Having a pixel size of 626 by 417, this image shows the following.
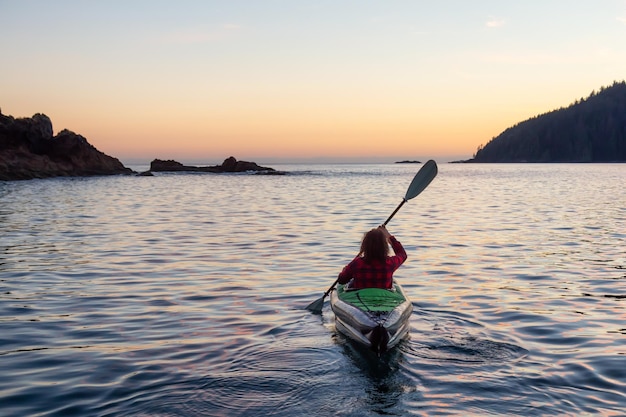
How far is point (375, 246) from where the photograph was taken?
8758mm

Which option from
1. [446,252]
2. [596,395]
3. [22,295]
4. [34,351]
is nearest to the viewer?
[596,395]

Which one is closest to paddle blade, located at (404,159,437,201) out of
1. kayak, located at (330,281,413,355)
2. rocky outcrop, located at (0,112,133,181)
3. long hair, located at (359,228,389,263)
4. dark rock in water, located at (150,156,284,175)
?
kayak, located at (330,281,413,355)

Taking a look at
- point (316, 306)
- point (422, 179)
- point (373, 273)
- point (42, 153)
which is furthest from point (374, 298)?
point (42, 153)

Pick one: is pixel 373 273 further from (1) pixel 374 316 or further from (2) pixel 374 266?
(1) pixel 374 316

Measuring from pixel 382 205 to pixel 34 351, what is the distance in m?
29.7

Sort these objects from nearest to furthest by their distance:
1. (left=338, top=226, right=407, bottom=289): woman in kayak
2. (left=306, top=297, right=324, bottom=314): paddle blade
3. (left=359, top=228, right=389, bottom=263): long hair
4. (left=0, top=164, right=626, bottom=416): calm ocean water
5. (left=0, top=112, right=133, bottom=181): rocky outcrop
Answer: (left=0, top=164, right=626, bottom=416): calm ocean water → (left=359, top=228, right=389, bottom=263): long hair → (left=338, top=226, right=407, bottom=289): woman in kayak → (left=306, top=297, right=324, bottom=314): paddle blade → (left=0, top=112, right=133, bottom=181): rocky outcrop

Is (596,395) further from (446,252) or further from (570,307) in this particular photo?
(446,252)

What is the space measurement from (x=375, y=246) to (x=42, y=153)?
8113cm

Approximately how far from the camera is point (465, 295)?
1195 centimetres

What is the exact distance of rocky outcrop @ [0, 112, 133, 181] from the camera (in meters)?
70.3

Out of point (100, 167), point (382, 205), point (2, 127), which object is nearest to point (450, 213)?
point (382, 205)

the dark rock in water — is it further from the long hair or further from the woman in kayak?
the long hair

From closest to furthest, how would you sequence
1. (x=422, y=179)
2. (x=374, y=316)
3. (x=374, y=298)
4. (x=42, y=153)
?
1. (x=374, y=316)
2. (x=374, y=298)
3. (x=422, y=179)
4. (x=42, y=153)

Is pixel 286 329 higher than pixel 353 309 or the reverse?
the reverse
